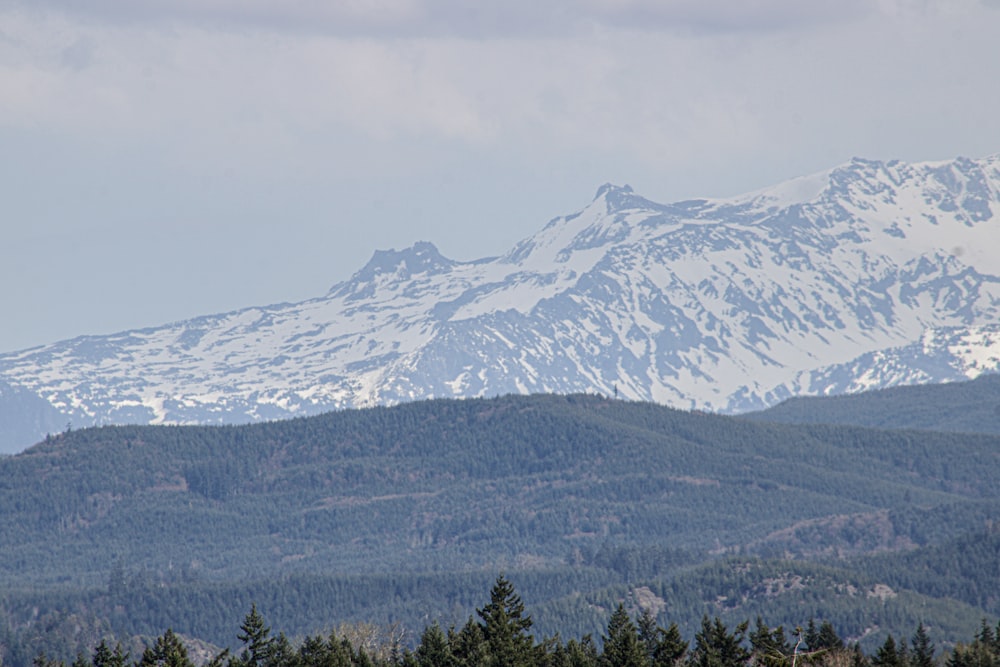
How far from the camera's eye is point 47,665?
546 ft

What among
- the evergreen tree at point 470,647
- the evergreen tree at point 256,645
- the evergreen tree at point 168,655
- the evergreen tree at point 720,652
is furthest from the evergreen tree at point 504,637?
the evergreen tree at point 168,655

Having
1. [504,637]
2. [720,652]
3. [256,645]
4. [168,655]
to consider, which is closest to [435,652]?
[256,645]

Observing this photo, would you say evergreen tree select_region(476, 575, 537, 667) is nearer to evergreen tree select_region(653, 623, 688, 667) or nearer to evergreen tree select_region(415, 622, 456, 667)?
evergreen tree select_region(415, 622, 456, 667)

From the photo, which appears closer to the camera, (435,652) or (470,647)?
(470,647)

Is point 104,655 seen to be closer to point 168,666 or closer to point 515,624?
point 168,666

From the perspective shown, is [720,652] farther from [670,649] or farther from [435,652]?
[435,652]

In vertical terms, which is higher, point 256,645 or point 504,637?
point 256,645

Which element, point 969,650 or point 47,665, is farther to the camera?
point 969,650

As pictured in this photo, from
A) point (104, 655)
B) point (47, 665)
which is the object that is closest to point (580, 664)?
point (104, 655)

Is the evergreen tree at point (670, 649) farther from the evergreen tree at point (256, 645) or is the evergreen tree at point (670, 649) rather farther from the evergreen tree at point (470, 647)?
the evergreen tree at point (256, 645)

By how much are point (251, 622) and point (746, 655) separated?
34601mm

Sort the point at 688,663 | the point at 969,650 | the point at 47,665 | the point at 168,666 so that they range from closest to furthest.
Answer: the point at 168,666, the point at 688,663, the point at 47,665, the point at 969,650

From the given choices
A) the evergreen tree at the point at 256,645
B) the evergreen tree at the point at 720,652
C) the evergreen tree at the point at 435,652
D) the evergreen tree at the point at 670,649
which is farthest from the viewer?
the evergreen tree at the point at 256,645

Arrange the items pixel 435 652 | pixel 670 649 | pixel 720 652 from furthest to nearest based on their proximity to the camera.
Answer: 1. pixel 720 652
2. pixel 670 649
3. pixel 435 652
